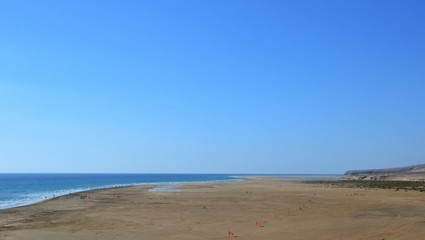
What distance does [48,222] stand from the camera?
80.6 feet

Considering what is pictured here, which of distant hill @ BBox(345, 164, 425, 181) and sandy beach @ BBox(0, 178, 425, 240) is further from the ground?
distant hill @ BBox(345, 164, 425, 181)

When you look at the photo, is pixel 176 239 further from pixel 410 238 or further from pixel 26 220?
pixel 26 220

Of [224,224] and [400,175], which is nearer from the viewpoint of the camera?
[224,224]

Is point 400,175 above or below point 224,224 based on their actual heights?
above

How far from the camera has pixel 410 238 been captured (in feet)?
57.2

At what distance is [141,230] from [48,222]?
24.0 ft

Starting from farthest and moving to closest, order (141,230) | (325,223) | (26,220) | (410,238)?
(26,220)
(325,223)
(141,230)
(410,238)

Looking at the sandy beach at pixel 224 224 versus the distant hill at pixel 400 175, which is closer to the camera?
the sandy beach at pixel 224 224

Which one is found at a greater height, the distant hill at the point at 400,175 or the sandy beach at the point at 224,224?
the distant hill at the point at 400,175

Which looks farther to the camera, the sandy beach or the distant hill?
the distant hill

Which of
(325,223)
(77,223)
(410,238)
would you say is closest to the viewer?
(410,238)

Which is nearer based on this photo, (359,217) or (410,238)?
(410,238)

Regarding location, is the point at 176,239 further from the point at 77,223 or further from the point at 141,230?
the point at 77,223

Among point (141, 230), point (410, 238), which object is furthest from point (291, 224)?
point (141, 230)
